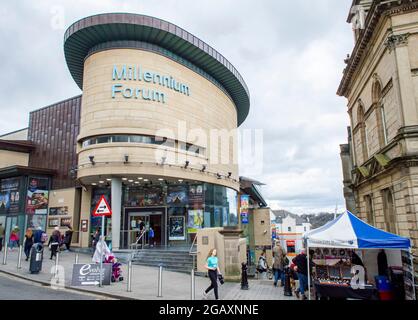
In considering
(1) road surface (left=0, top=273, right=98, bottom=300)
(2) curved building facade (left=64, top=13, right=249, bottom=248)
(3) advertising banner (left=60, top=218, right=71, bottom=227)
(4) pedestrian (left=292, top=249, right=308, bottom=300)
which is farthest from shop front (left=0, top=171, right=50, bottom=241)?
(4) pedestrian (left=292, top=249, right=308, bottom=300)

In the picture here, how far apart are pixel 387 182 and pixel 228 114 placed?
20.7 m

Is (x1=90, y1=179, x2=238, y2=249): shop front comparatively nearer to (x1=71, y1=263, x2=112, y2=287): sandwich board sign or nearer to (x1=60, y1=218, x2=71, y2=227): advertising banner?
(x1=60, y1=218, x2=71, y2=227): advertising banner

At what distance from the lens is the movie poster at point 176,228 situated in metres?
25.5

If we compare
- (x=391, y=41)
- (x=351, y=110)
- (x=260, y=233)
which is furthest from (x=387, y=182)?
(x=260, y=233)

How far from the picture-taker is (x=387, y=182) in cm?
1459

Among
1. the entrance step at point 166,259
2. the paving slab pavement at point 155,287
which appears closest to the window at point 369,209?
the paving slab pavement at point 155,287

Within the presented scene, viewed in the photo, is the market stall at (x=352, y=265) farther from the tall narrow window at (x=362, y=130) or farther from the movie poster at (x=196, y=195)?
the movie poster at (x=196, y=195)

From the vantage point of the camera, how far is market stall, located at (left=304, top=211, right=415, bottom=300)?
9363mm

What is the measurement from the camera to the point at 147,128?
2302 centimetres

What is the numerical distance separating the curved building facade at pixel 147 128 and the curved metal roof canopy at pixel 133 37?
0.24 ft

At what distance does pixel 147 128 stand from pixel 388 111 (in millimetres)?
15219

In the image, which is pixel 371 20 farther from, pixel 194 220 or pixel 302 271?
pixel 194 220

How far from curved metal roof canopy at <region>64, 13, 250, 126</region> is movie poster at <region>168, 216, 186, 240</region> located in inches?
538
